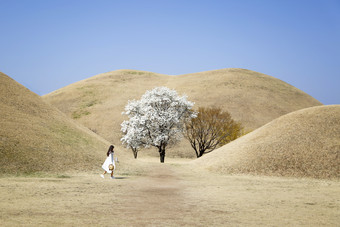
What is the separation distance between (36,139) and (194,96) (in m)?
82.8

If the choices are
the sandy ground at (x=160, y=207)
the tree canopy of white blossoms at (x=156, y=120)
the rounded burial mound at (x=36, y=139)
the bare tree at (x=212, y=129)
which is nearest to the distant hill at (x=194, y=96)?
the bare tree at (x=212, y=129)

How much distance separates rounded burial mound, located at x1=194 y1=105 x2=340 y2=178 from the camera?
30797mm

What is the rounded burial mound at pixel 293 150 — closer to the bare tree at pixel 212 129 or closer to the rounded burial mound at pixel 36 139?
the rounded burial mound at pixel 36 139

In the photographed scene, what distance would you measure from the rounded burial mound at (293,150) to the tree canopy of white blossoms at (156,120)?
18.7 meters

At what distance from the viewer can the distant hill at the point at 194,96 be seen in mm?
99812

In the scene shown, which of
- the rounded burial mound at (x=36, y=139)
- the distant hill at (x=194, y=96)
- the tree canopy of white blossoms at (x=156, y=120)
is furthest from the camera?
the distant hill at (x=194, y=96)

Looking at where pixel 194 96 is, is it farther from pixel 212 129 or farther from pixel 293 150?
pixel 293 150

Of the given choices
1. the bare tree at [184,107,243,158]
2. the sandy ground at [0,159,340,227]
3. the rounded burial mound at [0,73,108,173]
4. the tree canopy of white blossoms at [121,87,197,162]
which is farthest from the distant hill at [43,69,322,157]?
the sandy ground at [0,159,340,227]

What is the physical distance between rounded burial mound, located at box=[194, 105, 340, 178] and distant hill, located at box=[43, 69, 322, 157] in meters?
41.2

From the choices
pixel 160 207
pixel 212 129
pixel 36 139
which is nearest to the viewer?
pixel 160 207

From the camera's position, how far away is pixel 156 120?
192ft

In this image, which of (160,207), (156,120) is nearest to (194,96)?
(156,120)

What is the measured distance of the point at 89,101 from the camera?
121625 millimetres

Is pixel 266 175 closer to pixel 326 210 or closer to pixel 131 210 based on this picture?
pixel 326 210
